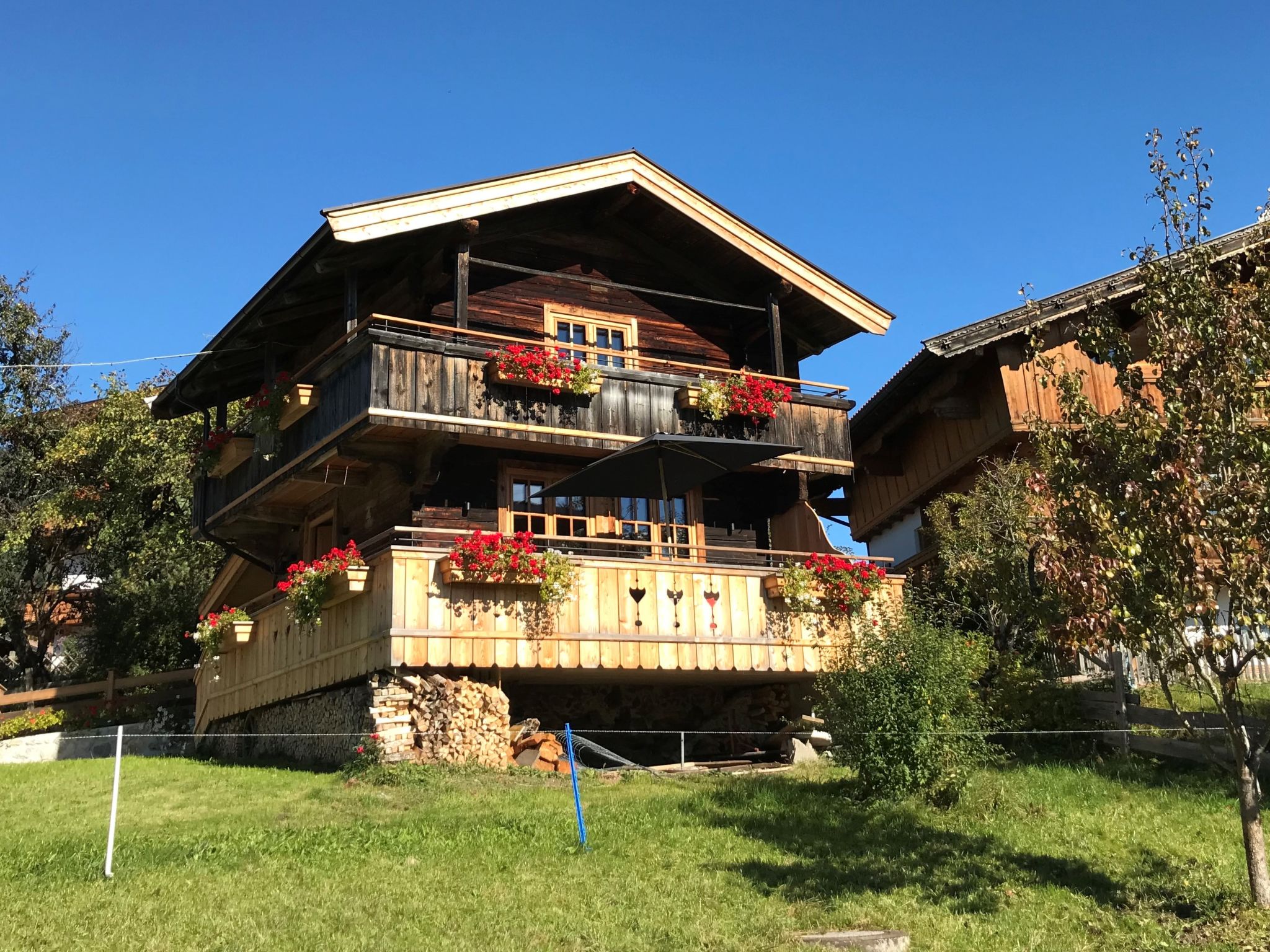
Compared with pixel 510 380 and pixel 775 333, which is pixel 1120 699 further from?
pixel 510 380

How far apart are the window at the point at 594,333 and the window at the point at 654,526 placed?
93.4 inches

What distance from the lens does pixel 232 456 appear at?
20797 millimetres

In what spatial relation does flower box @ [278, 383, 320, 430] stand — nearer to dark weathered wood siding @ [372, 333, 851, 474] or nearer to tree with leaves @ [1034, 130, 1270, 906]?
dark weathered wood siding @ [372, 333, 851, 474]

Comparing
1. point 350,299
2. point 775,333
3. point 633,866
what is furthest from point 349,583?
point 775,333

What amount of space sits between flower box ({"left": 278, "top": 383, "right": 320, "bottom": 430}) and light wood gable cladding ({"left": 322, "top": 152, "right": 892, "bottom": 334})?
2.44 meters

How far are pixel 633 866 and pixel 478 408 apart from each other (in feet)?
26.5

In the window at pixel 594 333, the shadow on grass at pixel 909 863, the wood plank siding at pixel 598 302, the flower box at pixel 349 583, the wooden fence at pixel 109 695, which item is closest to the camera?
the shadow on grass at pixel 909 863

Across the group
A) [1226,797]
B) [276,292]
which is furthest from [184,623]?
[1226,797]

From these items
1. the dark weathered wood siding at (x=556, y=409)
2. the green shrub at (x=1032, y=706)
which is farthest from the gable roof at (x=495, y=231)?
the green shrub at (x=1032, y=706)

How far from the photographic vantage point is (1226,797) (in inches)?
495

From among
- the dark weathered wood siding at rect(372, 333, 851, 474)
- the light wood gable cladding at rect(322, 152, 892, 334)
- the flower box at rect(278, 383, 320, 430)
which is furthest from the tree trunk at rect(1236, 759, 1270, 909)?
the flower box at rect(278, 383, 320, 430)

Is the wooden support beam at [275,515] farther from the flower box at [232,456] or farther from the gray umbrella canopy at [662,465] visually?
the gray umbrella canopy at [662,465]

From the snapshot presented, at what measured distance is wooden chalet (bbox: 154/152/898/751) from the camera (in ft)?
52.6

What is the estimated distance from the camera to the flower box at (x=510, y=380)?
17000mm
